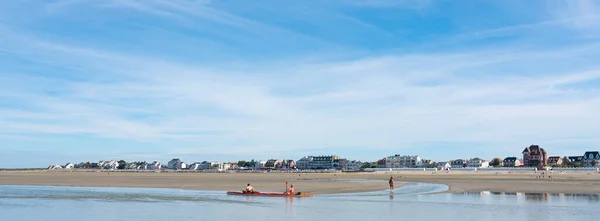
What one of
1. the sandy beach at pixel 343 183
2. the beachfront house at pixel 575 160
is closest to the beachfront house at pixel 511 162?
the beachfront house at pixel 575 160

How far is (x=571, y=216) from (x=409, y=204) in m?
8.68

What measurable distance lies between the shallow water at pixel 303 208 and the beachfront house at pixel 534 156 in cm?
14062

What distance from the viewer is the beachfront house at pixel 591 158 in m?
176

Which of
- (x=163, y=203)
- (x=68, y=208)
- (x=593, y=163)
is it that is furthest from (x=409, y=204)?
(x=593, y=163)

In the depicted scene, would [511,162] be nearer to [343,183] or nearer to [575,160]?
[575,160]

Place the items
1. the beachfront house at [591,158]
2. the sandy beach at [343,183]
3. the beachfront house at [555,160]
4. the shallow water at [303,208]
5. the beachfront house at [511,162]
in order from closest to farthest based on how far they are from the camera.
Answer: the shallow water at [303,208] → the sandy beach at [343,183] → the beachfront house at [591,158] → the beachfront house at [555,160] → the beachfront house at [511,162]

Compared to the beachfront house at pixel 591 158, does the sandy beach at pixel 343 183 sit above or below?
below

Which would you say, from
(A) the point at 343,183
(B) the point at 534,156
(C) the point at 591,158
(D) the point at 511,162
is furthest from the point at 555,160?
(A) the point at 343,183

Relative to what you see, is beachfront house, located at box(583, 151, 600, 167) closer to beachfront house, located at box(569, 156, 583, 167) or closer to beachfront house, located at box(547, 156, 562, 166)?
beachfront house, located at box(569, 156, 583, 167)

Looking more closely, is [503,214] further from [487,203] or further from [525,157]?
[525,157]

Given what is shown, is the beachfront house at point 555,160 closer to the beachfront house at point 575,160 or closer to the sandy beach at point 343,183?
the beachfront house at point 575,160

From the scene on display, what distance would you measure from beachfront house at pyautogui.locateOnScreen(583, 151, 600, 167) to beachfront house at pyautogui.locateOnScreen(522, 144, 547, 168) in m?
16.8

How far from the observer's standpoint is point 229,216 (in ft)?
81.5

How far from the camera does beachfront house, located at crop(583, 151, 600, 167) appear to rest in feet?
577
